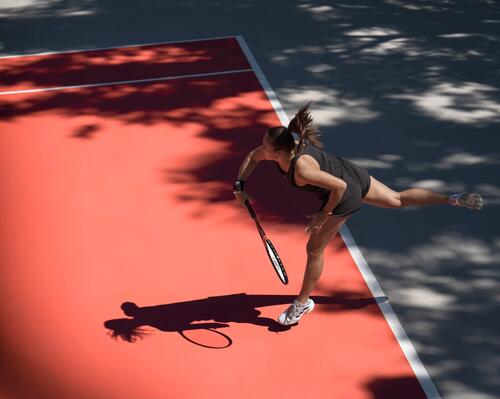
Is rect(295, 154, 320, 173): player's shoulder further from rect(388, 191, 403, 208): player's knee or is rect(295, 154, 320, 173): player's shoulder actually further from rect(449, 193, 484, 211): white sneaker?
rect(449, 193, 484, 211): white sneaker

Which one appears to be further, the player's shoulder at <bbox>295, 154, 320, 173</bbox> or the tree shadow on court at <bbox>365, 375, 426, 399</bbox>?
the tree shadow on court at <bbox>365, 375, 426, 399</bbox>

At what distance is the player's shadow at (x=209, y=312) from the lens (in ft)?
19.7

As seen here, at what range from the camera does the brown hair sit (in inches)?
202

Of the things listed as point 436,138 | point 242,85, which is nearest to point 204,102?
point 242,85

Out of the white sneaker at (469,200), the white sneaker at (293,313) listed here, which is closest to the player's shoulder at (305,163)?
the white sneaker at (293,313)

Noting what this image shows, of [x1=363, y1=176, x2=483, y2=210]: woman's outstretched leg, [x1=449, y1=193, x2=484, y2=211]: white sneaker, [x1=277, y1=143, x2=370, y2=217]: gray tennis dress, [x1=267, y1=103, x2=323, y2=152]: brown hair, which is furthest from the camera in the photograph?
[x1=449, y1=193, x2=484, y2=211]: white sneaker

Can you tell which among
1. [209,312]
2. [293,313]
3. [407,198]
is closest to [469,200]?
[407,198]

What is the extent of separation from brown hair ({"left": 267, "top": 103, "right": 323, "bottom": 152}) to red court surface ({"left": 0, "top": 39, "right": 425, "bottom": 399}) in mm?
1547

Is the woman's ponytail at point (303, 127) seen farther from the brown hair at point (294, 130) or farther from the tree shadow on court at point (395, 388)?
the tree shadow on court at point (395, 388)

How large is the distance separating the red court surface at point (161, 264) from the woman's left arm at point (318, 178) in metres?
1.28

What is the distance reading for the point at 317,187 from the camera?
540 centimetres

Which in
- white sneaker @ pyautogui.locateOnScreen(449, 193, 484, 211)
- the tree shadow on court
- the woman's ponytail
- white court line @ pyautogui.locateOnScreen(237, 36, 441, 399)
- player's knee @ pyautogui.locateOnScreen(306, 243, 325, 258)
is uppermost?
the woman's ponytail

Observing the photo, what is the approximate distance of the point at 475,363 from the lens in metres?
5.57

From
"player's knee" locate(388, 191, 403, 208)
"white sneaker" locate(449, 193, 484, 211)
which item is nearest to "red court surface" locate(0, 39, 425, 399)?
"player's knee" locate(388, 191, 403, 208)
